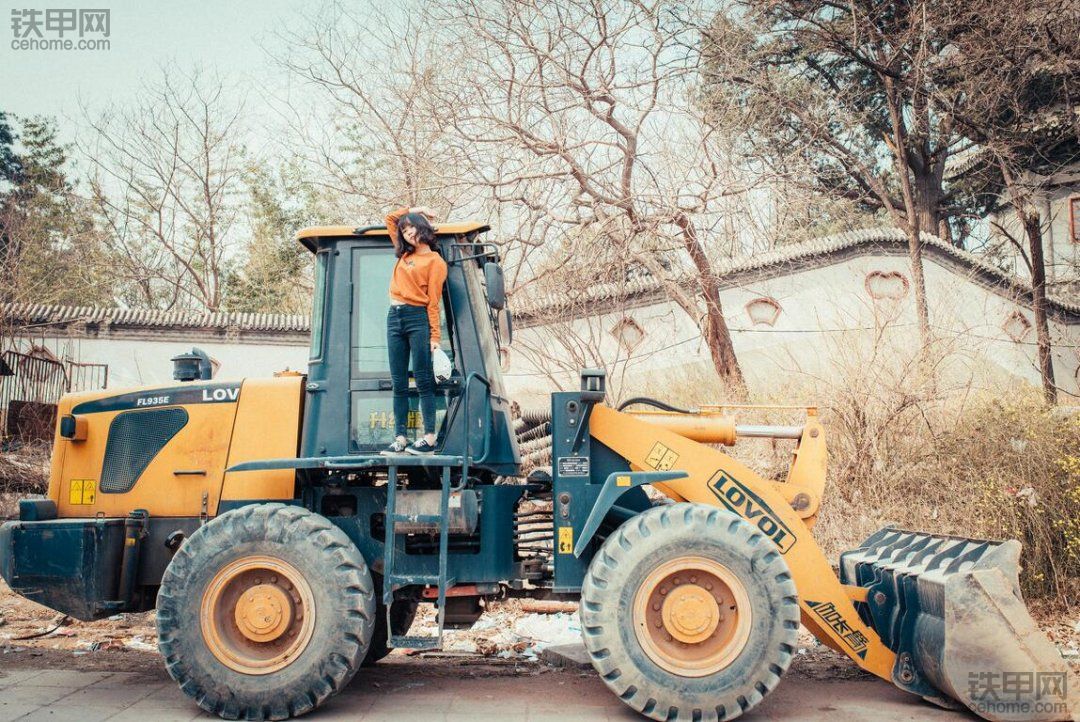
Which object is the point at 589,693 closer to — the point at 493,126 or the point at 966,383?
the point at 966,383

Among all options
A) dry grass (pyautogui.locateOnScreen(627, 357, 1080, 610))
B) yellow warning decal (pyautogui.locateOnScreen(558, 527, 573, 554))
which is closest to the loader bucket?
yellow warning decal (pyautogui.locateOnScreen(558, 527, 573, 554))

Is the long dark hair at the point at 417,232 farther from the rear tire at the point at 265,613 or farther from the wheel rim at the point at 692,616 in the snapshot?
the wheel rim at the point at 692,616

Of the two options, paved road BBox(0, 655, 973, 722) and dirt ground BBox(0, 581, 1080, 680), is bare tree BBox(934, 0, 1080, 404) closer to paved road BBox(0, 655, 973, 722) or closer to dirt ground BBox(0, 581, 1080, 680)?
dirt ground BBox(0, 581, 1080, 680)

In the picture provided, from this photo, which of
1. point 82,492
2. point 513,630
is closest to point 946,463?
point 513,630

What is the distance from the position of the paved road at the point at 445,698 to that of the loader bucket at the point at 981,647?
228 mm

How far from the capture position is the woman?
544 centimetres

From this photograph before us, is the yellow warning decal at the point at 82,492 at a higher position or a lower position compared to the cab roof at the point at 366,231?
lower

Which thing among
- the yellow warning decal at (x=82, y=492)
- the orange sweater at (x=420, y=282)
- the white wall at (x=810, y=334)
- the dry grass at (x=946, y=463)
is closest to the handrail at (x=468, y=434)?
the orange sweater at (x=420, y=282)

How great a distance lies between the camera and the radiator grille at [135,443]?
596cm

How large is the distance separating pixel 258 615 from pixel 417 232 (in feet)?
7.53

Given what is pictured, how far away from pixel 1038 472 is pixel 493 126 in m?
8.50

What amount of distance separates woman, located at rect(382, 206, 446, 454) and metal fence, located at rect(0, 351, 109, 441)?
41.3 ft

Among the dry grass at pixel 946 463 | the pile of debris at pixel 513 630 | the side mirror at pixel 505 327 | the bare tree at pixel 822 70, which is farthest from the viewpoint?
the bare tree at pixel 822 70

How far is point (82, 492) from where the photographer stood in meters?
6.01
